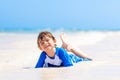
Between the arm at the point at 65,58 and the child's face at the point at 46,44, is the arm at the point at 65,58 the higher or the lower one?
the lower one

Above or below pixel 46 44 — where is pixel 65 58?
below

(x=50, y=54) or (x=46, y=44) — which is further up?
(x=46, y=44)

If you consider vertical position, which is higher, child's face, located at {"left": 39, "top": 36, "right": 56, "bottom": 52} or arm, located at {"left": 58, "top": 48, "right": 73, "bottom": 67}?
child's face, located at {"left": 39, "top": 36, "right": 56, "bottom": 52}

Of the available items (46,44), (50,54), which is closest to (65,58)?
(50,54)

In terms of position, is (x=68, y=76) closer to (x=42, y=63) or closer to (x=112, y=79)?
(x=112, y=79)

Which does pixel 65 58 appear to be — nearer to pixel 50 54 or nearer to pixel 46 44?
pixel 50 54

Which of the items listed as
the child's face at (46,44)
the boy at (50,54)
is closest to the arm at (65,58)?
the boy at (50,54)

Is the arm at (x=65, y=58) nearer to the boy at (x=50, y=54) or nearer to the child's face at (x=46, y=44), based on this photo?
the boy at (x=50, y=54)

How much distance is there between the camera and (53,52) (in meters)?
5.34

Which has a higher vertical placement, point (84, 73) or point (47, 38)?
point (47, 38)

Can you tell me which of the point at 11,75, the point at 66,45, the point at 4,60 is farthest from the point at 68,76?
the point at 4,60

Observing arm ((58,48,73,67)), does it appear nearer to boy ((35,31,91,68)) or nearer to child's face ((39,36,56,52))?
boy ((35,31,91,68))

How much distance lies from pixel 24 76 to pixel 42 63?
1.16 meters

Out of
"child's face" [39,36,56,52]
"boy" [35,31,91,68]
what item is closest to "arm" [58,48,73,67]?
"boy" [35,31,91,68]
